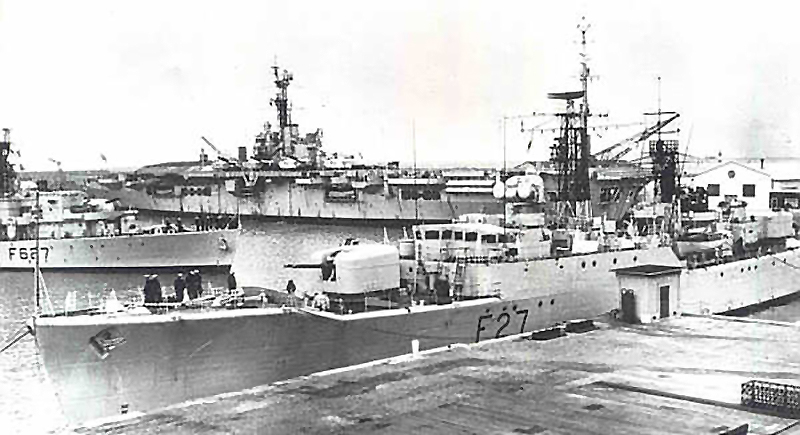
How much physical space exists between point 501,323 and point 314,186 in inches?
2053

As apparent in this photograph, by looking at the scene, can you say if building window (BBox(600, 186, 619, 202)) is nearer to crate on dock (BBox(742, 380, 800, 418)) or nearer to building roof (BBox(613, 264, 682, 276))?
building roof (BBox(613, 264, 682, 276))

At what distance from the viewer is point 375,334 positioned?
69.8 feet

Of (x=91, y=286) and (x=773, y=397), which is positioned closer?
(x=773, y=397)

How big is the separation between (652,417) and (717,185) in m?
42.0

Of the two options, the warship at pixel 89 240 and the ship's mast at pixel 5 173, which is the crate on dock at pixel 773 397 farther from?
the ship's mast at pixel 5 173

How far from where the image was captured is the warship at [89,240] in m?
45.0

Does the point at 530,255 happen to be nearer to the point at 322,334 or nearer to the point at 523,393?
the point at 322,334

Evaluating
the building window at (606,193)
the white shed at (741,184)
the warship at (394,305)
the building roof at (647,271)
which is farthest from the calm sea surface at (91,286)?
the white shed at (741,184)

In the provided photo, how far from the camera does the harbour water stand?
2022cm

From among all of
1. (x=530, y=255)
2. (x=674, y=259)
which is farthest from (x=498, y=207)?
(x=530, y=255)

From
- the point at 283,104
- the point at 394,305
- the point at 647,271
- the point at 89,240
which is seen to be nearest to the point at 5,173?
the point at 89,240

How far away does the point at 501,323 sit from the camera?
24234mm

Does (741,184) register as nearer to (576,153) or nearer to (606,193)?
(606,193)

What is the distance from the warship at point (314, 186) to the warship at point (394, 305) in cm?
2880
